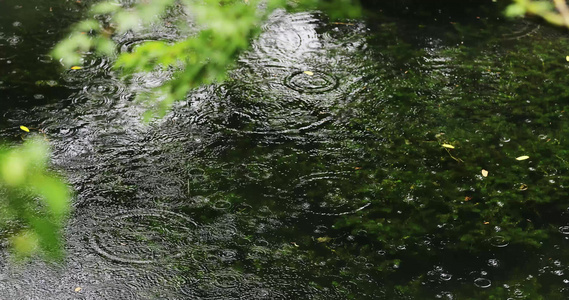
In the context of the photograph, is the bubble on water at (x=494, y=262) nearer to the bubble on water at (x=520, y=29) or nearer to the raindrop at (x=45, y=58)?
the bubble on water at (x=520, y=29)

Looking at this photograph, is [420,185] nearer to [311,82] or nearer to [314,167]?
[314,167]

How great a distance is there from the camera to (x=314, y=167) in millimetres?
4441

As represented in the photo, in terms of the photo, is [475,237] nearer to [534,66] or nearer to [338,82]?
[338,82]

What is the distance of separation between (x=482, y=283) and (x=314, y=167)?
148 cm

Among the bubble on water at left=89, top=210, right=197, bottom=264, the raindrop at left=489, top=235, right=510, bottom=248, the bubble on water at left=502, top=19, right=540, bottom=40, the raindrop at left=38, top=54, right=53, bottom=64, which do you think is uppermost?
the bubble on water at left=502, top=19, right=540, bottom=40

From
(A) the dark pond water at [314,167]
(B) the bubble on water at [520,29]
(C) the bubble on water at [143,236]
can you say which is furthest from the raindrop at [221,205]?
(B) the bubble on water at [520,29]

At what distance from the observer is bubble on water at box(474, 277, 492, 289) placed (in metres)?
3.50

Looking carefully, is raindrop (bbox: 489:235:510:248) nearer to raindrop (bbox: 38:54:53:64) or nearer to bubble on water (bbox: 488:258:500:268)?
bubble on water (bbox: 488:258:500:268)

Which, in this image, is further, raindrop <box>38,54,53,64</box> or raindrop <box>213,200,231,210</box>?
raindrop <box>38,54,53,64</box>

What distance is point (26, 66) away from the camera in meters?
5.48

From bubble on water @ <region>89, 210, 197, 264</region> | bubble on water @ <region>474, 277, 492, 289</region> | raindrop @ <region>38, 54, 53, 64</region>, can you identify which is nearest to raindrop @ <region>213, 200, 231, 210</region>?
bubble on water @ <region>89, 210, 197, 264</region>

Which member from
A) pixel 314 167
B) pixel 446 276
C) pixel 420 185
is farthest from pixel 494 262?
pixel 314 167

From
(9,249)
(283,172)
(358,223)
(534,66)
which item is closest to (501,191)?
(358,223)

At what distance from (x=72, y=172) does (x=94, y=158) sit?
0.22m
